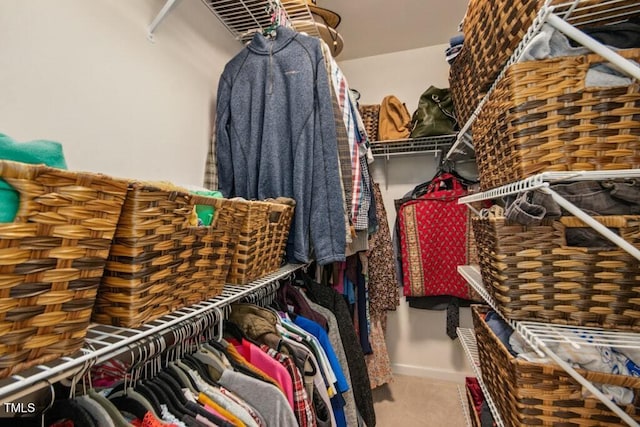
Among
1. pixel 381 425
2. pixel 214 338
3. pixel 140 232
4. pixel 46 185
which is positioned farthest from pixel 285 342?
pixel 381 425

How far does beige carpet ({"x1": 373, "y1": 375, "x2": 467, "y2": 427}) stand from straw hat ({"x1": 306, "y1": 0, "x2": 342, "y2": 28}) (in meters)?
2.19

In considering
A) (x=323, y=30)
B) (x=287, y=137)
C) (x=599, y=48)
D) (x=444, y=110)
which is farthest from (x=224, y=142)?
(x=444, y=110)

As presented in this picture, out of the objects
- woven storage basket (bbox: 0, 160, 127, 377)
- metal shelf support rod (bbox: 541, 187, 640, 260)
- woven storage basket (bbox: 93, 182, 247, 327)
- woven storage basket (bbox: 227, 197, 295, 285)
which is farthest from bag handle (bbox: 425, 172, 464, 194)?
woven storage basket (bbox: 0, 160, 127, 377)

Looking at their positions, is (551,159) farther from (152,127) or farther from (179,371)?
(152,127)

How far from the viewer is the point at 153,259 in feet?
1.65

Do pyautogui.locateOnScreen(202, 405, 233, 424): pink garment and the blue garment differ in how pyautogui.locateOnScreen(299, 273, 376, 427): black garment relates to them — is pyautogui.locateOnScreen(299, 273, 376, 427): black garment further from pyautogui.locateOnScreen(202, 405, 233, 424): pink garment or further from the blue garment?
pyautogui.locateOnScreen(202, 405, 233, 424): pink garment

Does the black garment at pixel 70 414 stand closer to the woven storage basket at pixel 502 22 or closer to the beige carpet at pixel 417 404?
the woven storage basket at pixel 502 22

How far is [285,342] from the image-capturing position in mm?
843

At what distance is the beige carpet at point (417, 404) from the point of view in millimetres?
1665

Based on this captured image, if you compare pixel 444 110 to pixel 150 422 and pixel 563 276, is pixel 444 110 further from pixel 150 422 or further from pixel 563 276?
pixel 150 422

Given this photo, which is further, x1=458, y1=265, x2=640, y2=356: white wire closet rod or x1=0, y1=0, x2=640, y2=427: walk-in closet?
x1=458, y1=265, x2=640, y2=356: white wire closet rod

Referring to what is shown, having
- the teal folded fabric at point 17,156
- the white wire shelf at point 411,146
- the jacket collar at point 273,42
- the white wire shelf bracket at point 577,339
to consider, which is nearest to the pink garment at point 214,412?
the teal folded fabric at point 17,156

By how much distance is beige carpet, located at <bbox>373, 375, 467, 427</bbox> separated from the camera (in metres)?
1.67

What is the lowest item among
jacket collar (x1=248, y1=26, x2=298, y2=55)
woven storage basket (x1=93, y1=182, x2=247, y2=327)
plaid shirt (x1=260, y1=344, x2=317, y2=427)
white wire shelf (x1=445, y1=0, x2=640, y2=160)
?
plaid shirt (x1=260, y1=344, x2=317, y2=427)
